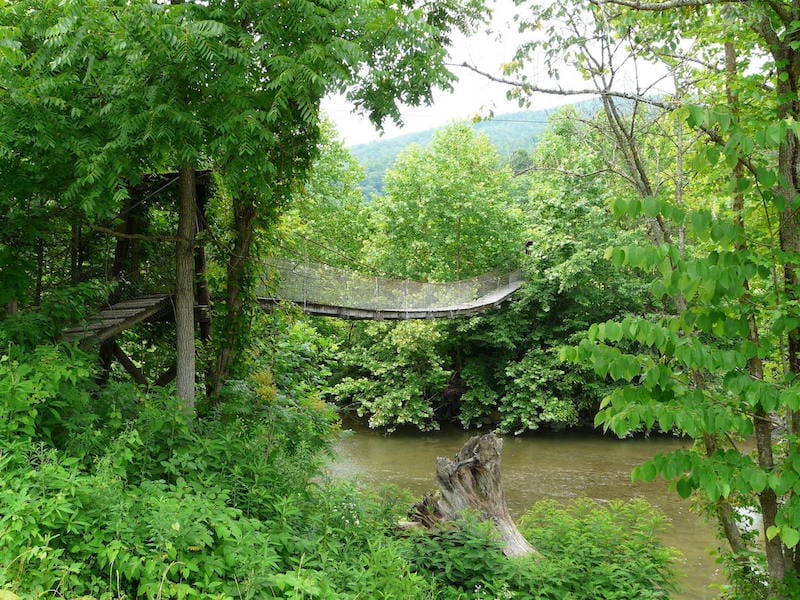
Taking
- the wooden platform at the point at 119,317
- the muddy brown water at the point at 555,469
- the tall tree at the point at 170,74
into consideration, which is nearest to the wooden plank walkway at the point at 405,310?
the wooden platform at the point at 119,317

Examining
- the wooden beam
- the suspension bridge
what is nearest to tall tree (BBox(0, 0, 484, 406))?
the suspension bridge

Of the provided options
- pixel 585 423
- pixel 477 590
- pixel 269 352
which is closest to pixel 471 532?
pixel 477 590

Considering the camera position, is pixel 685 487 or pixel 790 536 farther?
pixel 685 487

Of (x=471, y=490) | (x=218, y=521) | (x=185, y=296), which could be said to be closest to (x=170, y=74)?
(x=185, y=296)

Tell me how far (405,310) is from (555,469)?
4103 mm

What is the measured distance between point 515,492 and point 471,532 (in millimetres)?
6220

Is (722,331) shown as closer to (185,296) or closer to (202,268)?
(185,296)

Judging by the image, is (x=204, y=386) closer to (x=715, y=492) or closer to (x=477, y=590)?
(x=477, y=590)

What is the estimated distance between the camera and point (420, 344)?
1398 cm

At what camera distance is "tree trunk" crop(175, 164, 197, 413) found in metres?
4.33

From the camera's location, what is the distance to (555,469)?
10.9m

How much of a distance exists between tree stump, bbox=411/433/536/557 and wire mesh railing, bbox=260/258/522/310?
2.44m

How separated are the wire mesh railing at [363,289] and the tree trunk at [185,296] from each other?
4.38ft

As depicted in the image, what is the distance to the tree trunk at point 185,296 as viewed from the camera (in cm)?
433
